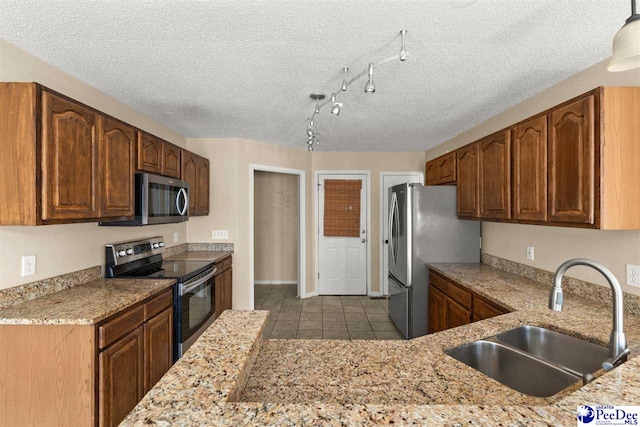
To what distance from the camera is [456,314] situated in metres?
2.63

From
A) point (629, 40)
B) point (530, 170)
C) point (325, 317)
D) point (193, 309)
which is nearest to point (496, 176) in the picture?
point (530, 170)

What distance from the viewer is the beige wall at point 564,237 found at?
187 centimetres

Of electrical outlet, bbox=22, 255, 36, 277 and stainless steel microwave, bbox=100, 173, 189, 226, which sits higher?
stainless steel microwave, bbox=100, 173, 189, 226

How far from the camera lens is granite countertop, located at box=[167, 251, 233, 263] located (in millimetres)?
3494

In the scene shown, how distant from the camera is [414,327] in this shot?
3.28m

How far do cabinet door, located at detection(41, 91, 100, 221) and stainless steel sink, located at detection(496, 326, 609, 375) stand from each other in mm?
2394

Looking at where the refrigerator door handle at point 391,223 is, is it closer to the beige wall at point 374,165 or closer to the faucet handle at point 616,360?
the beige wall at point 374,165

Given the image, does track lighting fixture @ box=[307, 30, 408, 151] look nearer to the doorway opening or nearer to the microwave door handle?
the microwave door handle

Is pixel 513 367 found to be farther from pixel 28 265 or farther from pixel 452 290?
pixel 28 265

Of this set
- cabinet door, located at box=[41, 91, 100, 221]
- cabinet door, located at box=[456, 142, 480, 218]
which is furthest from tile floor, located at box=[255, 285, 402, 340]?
cabinet door, located at box=[41, 91, 100, 221]

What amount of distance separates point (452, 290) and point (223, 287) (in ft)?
8.13

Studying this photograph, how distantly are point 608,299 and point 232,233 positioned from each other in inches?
145

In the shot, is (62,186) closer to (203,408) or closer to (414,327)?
(203,408)

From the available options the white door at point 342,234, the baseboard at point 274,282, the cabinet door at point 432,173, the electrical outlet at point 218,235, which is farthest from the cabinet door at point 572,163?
the baseboard at point 274,282
